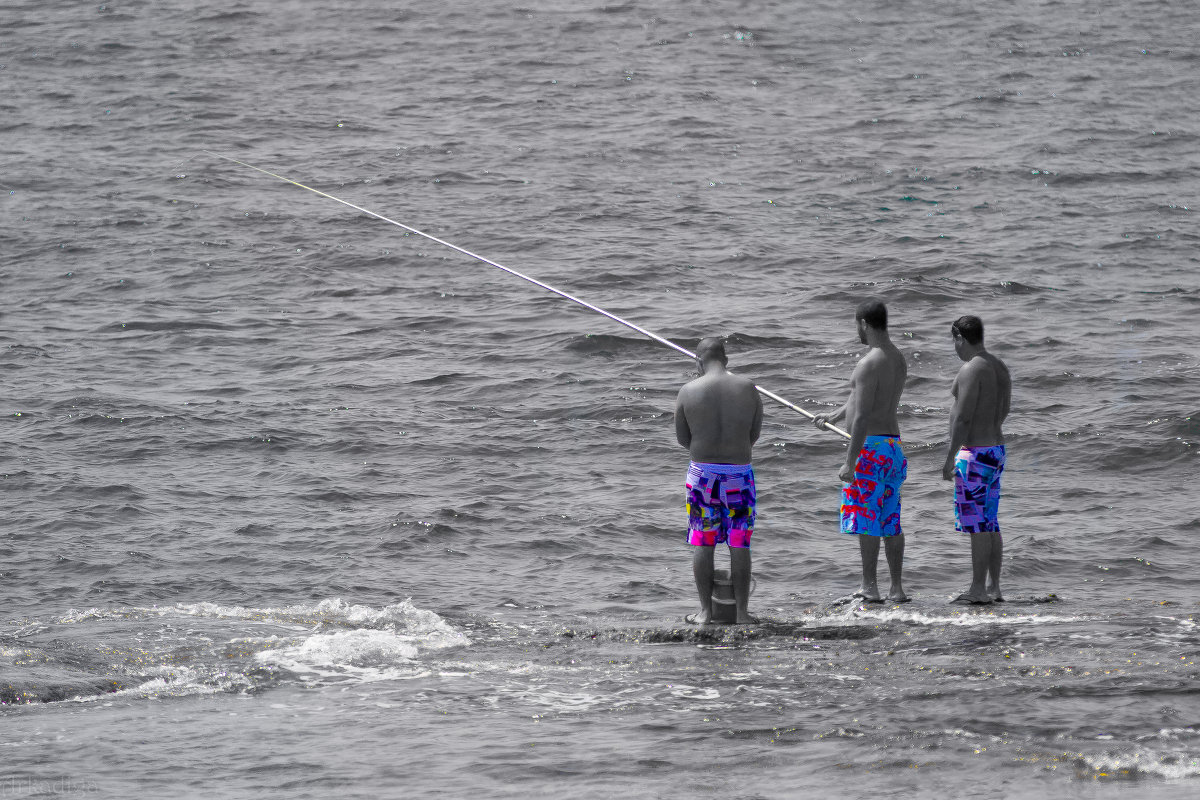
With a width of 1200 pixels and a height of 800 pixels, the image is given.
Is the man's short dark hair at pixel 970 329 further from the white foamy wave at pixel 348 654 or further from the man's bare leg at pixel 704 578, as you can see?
the white foamy wave at pixel 348 654

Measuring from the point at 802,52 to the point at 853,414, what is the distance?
2880 cm

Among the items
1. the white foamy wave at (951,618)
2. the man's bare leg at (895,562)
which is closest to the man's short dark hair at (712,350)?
the man's bare leg at (895,562)

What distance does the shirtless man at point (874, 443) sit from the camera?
7.35 m

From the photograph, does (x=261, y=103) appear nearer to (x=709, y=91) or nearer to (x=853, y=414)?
(x=709, y=91)

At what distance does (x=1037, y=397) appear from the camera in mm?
14188

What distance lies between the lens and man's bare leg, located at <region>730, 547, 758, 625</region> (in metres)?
7.44

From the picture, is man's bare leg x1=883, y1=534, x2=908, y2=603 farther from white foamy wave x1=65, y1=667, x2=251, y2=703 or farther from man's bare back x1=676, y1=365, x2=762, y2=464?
white foamy wave x1=65, y1=667, x2=251, y2=703

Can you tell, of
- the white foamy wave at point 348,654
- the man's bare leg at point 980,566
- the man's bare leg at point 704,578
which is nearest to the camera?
the white foamy wave at point 348,654

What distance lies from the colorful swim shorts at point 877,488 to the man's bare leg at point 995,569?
1.81 feet

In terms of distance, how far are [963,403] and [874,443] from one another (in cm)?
51

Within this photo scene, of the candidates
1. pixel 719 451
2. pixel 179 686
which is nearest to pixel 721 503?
pixel 719 451

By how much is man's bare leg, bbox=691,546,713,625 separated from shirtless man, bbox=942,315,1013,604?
4.40 feet

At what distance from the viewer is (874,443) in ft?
24.6

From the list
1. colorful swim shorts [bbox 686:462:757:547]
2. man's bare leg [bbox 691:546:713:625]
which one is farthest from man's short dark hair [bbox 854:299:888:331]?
man's bare leg [bbox 691:546:713:625]
